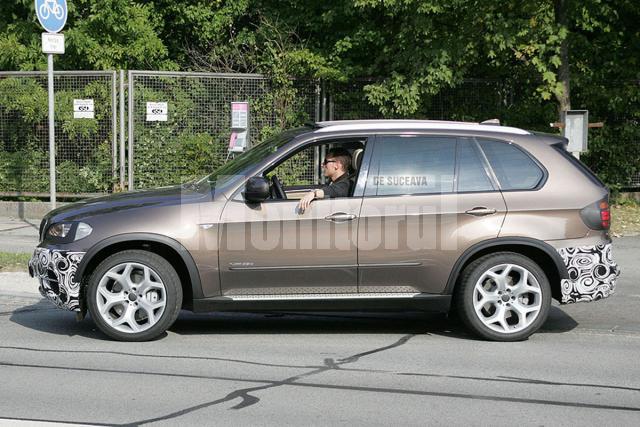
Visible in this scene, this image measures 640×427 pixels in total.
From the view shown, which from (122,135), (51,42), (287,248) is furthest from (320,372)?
(122,135)

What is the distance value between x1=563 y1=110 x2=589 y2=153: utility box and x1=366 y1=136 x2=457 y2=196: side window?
614 centimetres

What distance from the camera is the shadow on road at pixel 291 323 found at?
810 cm

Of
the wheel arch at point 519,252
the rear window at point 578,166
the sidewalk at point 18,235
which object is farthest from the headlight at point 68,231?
the sidewalk at point 18,235

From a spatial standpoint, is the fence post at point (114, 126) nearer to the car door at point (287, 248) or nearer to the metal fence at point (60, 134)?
the metal fence at point (60, 134)

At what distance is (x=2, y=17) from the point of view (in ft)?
64.3

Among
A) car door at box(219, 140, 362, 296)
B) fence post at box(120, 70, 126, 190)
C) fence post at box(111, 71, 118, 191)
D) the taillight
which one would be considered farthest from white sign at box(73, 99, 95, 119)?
the taillight

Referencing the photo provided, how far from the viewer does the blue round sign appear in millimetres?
11867

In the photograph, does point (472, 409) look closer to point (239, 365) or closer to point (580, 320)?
point (239, 365)

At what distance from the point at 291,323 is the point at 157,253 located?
1507 mm

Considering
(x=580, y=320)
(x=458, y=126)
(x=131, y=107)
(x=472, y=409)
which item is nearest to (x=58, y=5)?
(x=131, y=107)

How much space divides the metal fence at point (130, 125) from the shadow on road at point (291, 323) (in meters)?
7.19

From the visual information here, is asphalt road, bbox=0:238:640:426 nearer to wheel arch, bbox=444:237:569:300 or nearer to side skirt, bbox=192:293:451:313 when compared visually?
side skirt, bbox=192:293:451:313

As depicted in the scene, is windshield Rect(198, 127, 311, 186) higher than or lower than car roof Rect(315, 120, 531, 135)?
A: lower

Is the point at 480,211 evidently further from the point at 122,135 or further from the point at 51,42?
the point at 122,135
